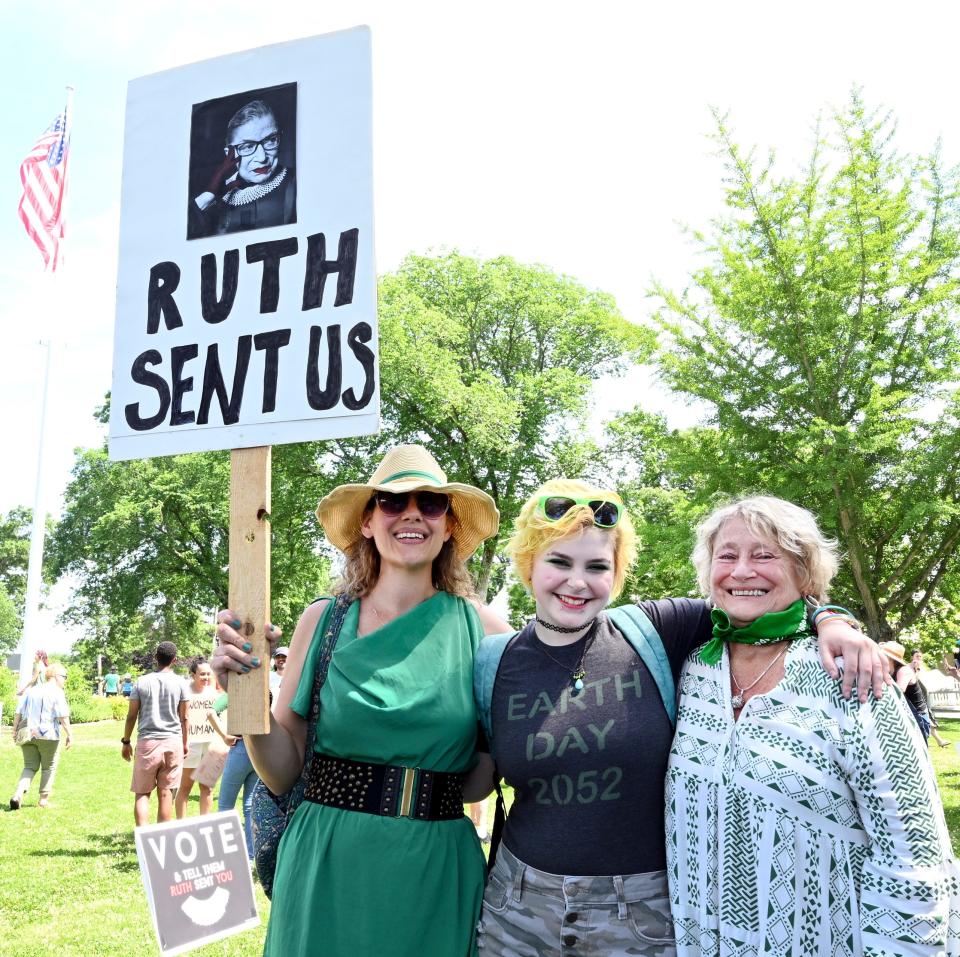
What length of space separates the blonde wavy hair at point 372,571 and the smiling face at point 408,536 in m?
0.08

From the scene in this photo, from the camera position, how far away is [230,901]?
194 inches

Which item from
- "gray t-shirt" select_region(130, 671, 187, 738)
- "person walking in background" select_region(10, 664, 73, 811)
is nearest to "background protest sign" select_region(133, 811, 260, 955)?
"gray t-shirt" select_region(130, 671, 187, 738)

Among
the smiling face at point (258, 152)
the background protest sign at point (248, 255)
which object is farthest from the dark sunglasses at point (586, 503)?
the smiling face at point (258, 152)

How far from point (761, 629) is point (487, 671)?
823 mm

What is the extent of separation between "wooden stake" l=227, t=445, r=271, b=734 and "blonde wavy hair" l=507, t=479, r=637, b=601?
0.76 meters

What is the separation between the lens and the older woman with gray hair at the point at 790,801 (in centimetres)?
201

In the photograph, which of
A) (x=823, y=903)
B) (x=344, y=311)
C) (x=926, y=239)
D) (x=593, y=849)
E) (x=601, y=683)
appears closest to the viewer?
(x=823, y=903)

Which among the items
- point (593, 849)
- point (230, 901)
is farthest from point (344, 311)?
point (230, 901)

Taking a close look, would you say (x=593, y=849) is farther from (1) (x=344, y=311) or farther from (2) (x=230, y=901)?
(2) (x=230, y=901)

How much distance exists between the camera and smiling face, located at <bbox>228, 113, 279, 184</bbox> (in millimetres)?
2941

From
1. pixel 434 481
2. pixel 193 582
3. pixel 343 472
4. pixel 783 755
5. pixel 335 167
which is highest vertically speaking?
pixel 343 472

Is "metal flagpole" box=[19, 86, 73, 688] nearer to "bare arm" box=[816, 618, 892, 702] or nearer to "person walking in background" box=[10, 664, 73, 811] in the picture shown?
"person walking in background" box=[10, 664, 73, 811]

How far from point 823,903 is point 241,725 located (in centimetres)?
158

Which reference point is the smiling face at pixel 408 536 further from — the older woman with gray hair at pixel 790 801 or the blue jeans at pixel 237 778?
the blue jeans at pixel 237 778
